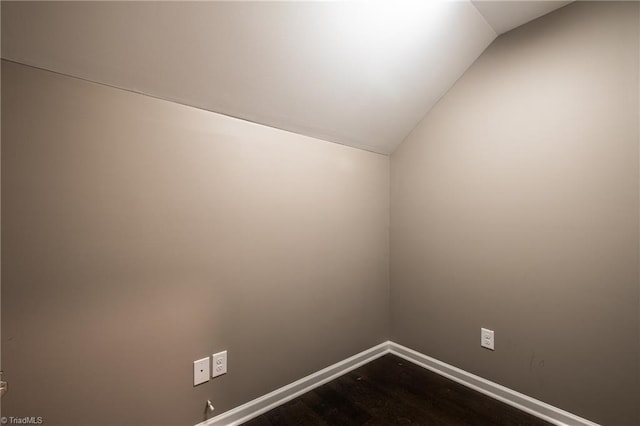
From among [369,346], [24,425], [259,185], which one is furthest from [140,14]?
[369,346]

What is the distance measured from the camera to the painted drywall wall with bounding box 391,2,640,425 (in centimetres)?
129

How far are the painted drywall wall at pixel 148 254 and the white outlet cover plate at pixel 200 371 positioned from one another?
0.11ft

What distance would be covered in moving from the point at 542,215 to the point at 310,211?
131cm

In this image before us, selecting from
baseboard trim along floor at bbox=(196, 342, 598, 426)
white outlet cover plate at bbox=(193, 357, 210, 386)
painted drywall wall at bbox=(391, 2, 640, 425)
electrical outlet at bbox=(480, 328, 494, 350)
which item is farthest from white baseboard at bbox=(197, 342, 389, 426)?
electrical outlet at bbox=(480, 328, 494, 350)

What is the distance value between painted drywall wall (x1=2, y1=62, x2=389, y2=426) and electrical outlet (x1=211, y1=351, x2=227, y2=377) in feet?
0.13

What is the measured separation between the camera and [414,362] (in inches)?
80.0

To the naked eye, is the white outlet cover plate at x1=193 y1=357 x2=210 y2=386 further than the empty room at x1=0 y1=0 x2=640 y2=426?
Yes

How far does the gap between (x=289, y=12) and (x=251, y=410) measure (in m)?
1.97

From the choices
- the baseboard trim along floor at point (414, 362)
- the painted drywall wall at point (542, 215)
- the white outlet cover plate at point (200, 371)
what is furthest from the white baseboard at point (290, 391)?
the painted drywall wall at point (542, 215)

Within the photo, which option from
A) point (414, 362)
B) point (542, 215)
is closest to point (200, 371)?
point (414, 362)

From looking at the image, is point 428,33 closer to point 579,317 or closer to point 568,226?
point 568,226

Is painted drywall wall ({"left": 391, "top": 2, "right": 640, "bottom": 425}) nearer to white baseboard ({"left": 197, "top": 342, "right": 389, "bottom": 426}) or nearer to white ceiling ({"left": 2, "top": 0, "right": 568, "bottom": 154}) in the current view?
white ceiling ({"left": 2, "top": 0, "right": 568, "bottom": 154})

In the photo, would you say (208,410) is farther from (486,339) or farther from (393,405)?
(486,339)

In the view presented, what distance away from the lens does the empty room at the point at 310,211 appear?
39.8 inches
